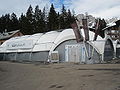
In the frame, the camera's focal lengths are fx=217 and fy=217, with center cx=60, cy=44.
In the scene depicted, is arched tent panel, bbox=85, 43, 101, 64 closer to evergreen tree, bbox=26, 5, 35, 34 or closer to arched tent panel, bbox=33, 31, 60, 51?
arched tent panel, bbox=33, 31, 60, 51

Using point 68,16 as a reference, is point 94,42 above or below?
below

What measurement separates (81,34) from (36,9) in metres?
69.7

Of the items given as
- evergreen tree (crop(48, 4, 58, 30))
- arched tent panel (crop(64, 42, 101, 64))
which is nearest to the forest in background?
evergreen tree (crop(48, 4, 58, 30))

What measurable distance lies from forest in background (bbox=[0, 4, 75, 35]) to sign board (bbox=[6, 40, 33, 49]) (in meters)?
41.6

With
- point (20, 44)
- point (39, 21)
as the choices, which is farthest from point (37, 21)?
point (20, 44)

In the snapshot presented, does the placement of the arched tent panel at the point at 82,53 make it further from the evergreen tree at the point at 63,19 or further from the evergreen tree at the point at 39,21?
the evergreen tree at the point at 39,21

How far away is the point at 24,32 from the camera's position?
86938mm

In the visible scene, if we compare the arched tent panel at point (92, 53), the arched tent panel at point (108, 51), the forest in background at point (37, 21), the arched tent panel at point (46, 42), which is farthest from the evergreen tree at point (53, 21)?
the arched tent panel at point (92, 53)

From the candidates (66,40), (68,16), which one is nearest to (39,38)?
(66,40)

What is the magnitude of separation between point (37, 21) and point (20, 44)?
171 feet

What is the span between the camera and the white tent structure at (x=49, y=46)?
3192cm

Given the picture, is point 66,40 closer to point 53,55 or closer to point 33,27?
point 53,55

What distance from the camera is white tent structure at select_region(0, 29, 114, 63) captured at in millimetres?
31922

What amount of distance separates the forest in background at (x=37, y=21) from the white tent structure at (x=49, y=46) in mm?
44552
